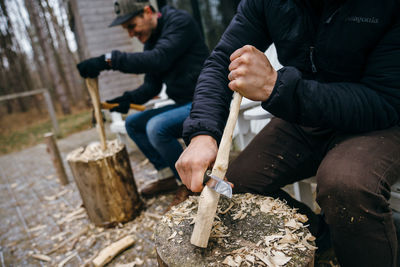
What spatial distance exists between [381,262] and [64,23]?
13.2 meters

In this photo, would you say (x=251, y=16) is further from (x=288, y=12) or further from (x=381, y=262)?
(x=381, y=262)

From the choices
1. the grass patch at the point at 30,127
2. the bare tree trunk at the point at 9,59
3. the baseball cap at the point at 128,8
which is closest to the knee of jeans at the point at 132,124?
the baseball cap at the point at 128,8

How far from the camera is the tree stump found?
2.19 m

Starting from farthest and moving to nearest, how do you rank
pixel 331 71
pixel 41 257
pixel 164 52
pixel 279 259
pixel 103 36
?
pixel 103 36 → pixel 164 52 → pixel 41 257 → pixel 331 71 → pixel 279 259

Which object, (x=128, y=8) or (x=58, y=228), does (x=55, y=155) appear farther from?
(x=128, y=8)

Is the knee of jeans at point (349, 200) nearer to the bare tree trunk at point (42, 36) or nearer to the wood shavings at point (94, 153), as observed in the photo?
the wood shavings at point (94, 153)

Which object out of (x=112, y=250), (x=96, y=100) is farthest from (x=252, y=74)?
(x=96, y=100)

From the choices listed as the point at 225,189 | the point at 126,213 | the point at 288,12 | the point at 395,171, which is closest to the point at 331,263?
the point at 395,171

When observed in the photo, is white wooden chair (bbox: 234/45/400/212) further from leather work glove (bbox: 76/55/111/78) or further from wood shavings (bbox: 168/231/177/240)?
leather work glove (bbox: 76/55/111/78)

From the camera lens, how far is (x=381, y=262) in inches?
38.2

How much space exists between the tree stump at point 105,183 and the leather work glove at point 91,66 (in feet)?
2.21

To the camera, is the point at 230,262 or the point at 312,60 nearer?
the point at 230,262

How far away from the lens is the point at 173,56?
244 cm

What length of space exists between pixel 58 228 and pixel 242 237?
2.28 meters
